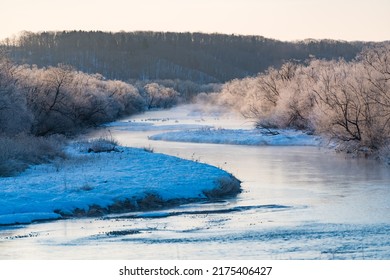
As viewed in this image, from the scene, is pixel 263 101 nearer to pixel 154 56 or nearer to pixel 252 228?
pixel 252 228

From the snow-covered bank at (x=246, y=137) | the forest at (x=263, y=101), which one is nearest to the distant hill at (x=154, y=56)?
the forest at (x=263, y=101)

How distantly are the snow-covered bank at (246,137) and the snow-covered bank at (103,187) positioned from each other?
737 inches

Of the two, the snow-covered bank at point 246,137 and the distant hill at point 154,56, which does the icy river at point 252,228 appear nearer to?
the snow-covered bank at point 246,137

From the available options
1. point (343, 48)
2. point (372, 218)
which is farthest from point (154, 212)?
point (343, 48)

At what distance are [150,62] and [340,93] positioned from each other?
157m

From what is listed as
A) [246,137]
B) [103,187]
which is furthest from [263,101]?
[103,187]

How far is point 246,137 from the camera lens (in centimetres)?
4834

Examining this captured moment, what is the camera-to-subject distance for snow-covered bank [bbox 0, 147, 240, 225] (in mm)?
19625

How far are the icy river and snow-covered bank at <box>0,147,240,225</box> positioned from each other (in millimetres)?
770

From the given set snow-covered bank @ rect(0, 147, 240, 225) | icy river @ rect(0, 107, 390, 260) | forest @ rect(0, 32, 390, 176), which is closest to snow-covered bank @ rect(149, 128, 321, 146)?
forest @ rect(0, 32, 390, 176)

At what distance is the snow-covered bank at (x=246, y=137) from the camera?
46.2 meters

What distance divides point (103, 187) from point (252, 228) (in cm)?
596
